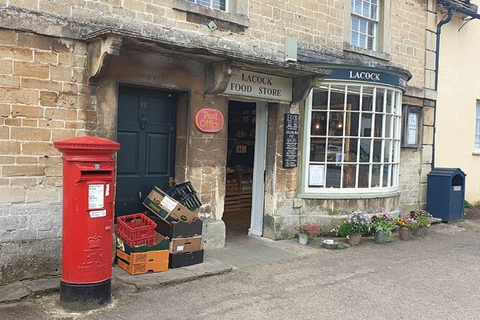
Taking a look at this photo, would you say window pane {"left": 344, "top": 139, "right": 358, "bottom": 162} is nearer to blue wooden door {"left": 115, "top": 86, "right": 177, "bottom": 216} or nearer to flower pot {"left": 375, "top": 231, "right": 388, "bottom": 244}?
flower pot {"left": 375, "top": 231, "right": 388, "bottom": 244}

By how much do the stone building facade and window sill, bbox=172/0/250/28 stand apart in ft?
0.06

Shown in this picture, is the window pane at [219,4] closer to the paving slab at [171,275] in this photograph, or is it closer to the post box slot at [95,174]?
the post box slot at [95,174]

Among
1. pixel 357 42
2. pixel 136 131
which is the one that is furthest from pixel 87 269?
pixel 357 42

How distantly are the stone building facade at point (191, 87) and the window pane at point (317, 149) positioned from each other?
149mm

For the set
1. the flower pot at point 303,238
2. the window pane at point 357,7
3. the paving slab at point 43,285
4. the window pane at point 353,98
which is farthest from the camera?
the window pane at point 357,7

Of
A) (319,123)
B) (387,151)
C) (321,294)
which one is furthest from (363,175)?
(321,294)

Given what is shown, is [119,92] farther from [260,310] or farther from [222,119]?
[260,310]

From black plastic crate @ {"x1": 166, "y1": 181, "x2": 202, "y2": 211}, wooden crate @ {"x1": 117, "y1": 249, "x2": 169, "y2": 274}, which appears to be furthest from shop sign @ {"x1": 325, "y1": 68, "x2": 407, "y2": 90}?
wooden crate @ {"x1": 117, "y1": 249, "x2": 169, "y2": 274}

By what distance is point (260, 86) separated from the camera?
24.4ft

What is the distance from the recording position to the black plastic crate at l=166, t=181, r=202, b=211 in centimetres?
637

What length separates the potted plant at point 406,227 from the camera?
8593 mm

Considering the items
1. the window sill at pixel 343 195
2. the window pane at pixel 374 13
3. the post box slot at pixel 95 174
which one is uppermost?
the window pane at pixel 374 13

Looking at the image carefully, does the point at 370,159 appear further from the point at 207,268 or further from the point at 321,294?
the point at 207,268

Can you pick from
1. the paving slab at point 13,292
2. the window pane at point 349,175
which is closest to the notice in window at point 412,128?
the window pane at point 349,175
